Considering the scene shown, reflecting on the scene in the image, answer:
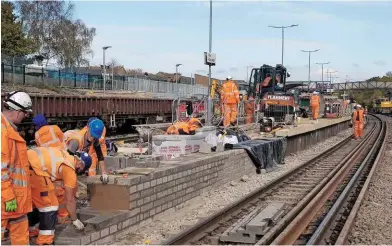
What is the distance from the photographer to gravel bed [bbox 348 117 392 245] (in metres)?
7.46

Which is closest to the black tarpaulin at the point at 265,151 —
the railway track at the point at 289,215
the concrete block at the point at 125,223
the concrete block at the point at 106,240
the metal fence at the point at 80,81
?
the railway track at the point at 289,215

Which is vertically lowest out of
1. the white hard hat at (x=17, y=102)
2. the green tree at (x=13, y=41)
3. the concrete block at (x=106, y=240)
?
the concrete block at (x=106, y=240)

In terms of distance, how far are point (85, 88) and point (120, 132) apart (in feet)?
55.8

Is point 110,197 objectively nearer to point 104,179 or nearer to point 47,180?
point 104,179

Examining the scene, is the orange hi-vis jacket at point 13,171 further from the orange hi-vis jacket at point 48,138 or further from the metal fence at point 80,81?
the metal fence at point 80,81

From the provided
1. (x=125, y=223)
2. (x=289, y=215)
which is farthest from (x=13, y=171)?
(x=289, y=215)

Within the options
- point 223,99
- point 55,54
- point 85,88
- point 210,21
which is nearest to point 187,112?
point 223,99

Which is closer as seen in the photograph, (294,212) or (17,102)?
(17,102)

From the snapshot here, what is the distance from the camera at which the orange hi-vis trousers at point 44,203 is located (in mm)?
5215

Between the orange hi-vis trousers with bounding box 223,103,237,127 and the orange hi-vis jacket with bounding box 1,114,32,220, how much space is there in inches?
553

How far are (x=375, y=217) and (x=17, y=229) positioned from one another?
21.4 feet

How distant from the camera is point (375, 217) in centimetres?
895

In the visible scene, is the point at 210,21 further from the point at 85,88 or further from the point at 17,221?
the point at 85,88

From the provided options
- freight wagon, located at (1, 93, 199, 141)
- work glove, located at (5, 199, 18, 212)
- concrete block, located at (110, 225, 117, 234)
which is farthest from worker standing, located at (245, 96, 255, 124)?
work glove, located at (5, 199, 18, 212)
